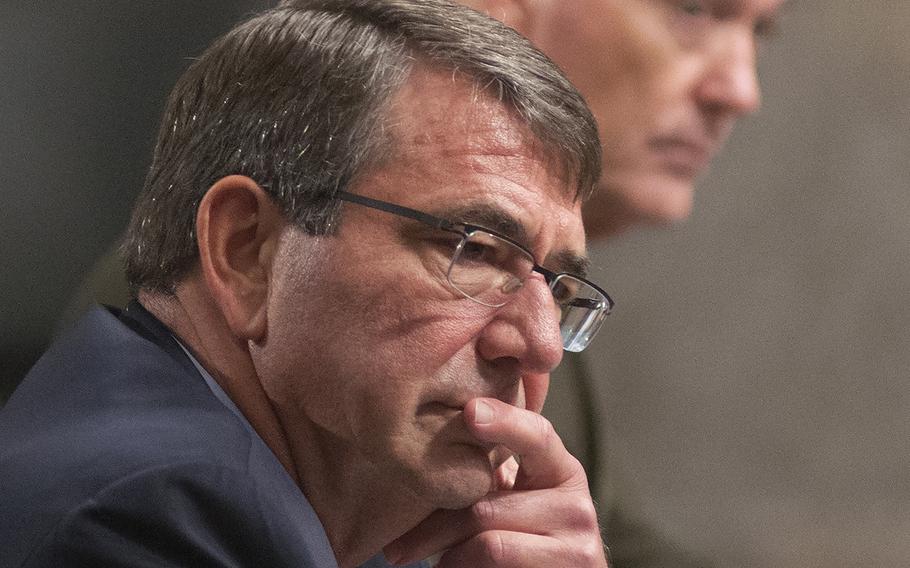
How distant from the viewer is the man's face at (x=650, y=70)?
6.84ft

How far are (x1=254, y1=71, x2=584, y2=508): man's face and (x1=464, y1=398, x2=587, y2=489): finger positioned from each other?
0.07 feet

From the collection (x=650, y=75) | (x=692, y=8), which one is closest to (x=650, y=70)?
(x=650, y=75)

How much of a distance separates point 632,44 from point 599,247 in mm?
341

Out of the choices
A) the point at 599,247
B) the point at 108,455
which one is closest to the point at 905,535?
the point at 599,247

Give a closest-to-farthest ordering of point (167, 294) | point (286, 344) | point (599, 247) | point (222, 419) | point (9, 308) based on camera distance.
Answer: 1. point (222, 419)
2. point (286, 344)
3. point (167, 294)
4. point (599, 247)
5. point (9, 308)

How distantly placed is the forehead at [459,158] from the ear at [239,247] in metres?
0.12

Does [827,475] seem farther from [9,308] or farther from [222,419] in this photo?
[9,308]

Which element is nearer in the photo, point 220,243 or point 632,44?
point 220,243

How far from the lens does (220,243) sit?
55.3 inches

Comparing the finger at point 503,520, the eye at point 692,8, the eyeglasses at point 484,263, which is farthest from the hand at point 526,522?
the eye at point 692,8

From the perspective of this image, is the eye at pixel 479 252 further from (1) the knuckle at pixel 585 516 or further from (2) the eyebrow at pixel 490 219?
(1) the knuckle at pixel 585 516

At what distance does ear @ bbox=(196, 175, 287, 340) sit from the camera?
1.40 m

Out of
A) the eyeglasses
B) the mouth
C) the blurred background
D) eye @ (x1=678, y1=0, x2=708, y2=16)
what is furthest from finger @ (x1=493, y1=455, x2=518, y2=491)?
eye @ (x1=678, y1=0, x2=708, y2=16)

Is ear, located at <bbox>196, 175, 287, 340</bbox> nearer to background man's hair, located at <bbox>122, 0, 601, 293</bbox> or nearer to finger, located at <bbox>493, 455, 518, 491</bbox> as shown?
background man's hair, located at <bbox>122, 0, 601, 293</bbox>
